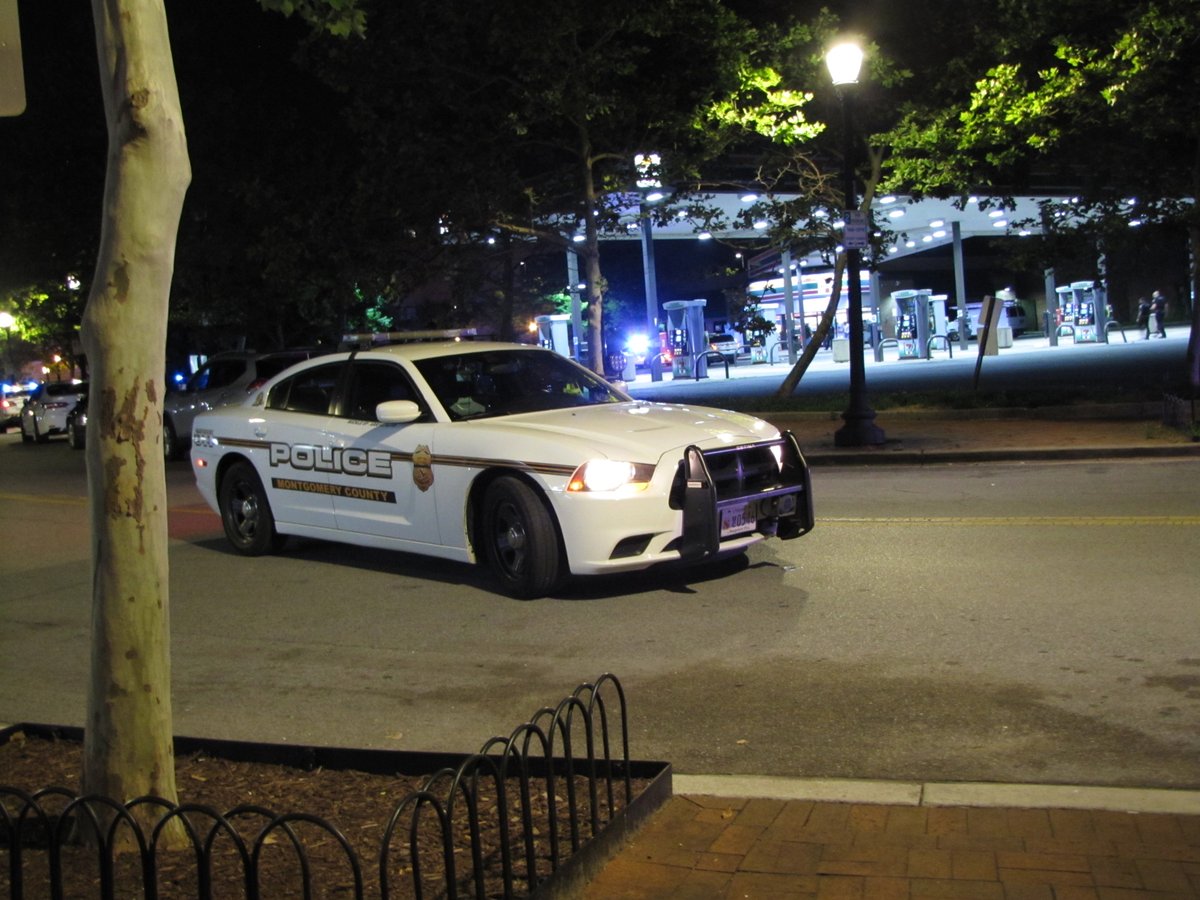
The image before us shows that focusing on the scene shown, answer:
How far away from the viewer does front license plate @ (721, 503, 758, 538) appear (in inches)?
324

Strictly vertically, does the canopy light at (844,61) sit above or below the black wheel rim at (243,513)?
above

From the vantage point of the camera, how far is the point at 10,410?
47.5m

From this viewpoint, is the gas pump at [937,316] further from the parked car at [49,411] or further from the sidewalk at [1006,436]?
the parked car at [49,411]

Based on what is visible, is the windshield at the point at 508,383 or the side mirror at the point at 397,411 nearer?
the side mirror at the point at 397,411

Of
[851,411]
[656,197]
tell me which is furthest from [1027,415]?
[656,197]

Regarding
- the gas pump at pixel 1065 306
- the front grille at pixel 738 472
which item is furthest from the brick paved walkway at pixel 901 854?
the gas pump at pixel 1065 306

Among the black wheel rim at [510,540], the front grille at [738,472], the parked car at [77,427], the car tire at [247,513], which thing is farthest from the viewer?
the parked car at [77,427]

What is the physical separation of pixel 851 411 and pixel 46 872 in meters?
13.1

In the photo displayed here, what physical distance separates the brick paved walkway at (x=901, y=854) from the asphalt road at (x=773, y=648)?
0.51 metres

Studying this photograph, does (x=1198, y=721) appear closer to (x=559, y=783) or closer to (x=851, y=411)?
(x=559, y=783)

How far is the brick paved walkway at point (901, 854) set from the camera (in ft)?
12.9

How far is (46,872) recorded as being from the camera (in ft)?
13.1

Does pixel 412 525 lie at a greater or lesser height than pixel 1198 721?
greater

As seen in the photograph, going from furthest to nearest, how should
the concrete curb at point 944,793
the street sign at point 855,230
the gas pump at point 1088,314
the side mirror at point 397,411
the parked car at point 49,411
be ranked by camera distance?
the gas pump at point 1088,314 < the parked car at point 49,411 < the street sign at point 855,230 < the side mirror at point 397,411 < the concrete curb at point 944,793
